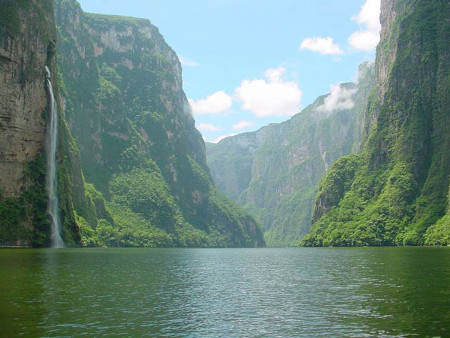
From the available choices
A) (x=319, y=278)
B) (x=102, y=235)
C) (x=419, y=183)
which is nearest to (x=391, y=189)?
(x=419, y=183)

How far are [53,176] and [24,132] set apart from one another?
46.1 ft

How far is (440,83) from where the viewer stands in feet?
646

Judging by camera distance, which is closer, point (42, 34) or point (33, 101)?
point (33, 101)

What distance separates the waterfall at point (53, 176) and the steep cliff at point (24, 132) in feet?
5.49

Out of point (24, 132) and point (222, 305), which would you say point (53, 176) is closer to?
point (24, 132)

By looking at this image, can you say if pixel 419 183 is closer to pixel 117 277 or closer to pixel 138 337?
pixel 117 277

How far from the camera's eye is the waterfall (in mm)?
115562

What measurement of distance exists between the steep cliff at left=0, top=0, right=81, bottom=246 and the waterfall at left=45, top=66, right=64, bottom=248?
1673mm

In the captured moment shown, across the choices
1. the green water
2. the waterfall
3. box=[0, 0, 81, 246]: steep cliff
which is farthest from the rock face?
the green water

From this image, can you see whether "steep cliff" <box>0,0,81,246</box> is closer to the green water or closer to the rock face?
the rock face

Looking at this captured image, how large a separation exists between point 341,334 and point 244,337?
170 inches

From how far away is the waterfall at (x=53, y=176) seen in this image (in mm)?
115562

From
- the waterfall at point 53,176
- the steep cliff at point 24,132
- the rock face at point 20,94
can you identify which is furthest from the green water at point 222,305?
the waterfall at point 53,176

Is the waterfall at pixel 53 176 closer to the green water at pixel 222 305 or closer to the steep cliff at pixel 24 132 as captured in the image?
the steep cliff at pixel 24 132
